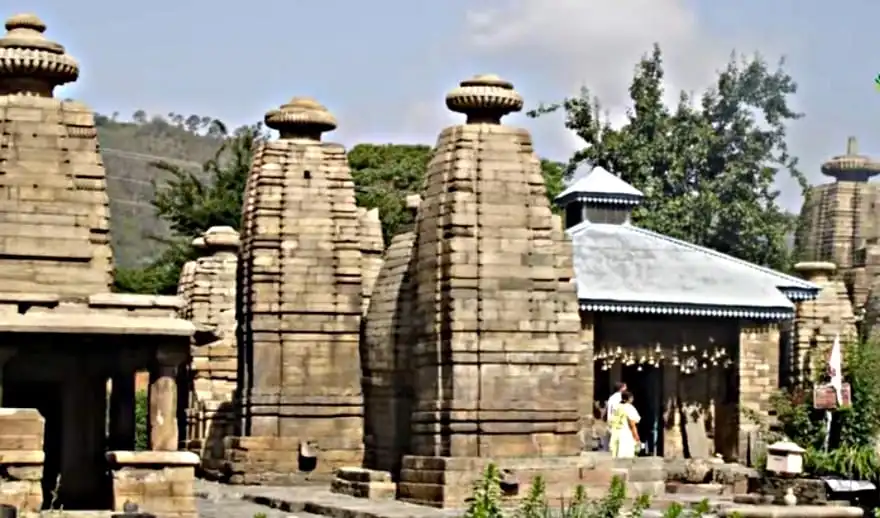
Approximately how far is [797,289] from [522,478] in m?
13.7

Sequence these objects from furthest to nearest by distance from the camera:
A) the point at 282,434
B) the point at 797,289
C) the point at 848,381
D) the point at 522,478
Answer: the point at 797,289
the point at 848,381
the point at 282,434
the point at 522,478

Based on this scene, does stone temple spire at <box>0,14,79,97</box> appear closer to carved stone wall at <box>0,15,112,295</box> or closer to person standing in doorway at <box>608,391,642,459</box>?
carved stone wall at <box>0,15,112,295</box>

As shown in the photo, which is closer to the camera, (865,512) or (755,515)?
(755,515)

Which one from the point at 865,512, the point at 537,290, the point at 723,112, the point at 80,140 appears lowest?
the point at 865,512

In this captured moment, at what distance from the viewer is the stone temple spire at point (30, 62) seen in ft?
70.3

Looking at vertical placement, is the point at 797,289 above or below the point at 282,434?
above

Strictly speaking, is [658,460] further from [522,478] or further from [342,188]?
[342,188]

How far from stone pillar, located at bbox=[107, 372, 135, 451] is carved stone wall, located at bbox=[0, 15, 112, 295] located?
1059 mm

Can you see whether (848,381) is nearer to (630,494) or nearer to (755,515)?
(630,494)

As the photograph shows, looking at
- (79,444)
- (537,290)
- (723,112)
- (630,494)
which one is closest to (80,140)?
(79,444)

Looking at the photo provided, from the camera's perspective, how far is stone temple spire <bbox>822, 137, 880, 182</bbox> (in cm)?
4025

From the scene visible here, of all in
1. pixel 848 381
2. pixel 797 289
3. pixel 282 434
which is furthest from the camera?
pixel 797 289

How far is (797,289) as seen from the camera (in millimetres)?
33375

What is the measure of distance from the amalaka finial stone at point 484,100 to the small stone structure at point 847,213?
739 inches
